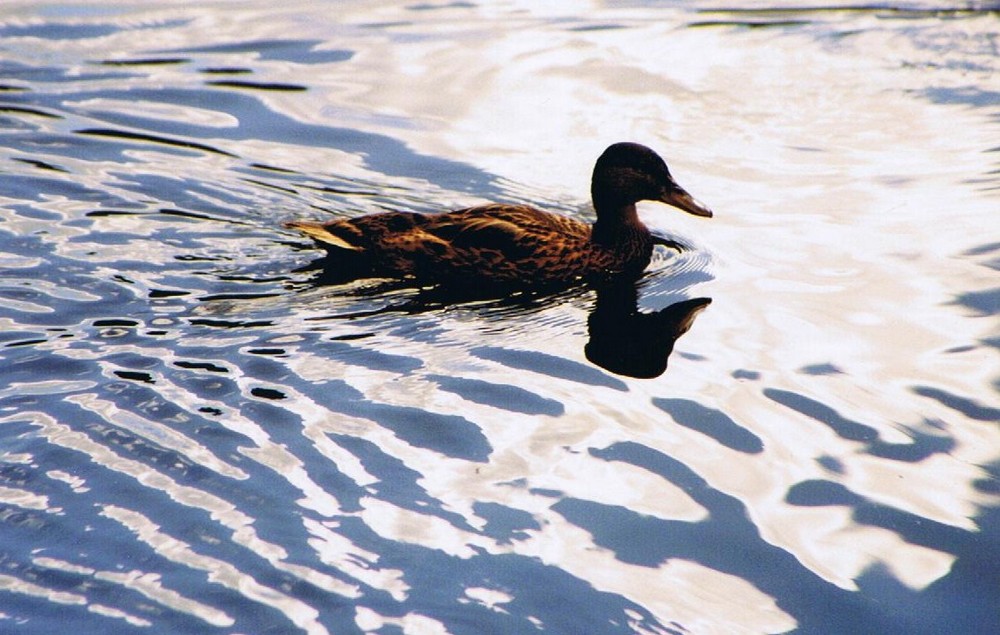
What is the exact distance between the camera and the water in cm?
516

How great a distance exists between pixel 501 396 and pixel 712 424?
101cm

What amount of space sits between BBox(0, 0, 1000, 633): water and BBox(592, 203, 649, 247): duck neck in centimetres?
34

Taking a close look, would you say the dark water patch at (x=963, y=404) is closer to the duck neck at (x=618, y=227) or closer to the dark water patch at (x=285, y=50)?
the duck neck at (x=618, y=227)

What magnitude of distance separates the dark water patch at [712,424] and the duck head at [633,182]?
260cm

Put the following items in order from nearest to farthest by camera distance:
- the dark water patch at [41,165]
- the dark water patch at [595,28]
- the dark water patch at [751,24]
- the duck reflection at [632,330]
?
the duck reflection at [632,330], the dark water patch at [41,165], the dark water patch at [751,24], the dark water patch at [595,28]

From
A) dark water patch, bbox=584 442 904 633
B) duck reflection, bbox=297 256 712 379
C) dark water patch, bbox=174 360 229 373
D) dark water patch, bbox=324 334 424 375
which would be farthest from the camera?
duck reflection, bbox=297 256 712 379

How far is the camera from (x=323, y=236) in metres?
8.50

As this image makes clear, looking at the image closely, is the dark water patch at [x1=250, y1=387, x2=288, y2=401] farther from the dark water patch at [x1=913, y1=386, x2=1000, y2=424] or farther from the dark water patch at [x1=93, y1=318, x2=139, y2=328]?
the dark water patch at [x1=913, y1=386, x2=1000, y2=424]

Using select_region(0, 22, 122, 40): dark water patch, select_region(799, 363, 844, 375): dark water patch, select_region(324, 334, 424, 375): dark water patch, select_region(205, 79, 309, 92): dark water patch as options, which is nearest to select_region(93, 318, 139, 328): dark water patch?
select_region(324, 334, 424, 375): dark water patch

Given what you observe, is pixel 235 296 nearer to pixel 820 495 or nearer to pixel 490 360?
pixel 490 360

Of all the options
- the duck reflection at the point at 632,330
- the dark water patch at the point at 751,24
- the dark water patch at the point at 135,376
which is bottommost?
the duck reflection at the point at 632,330

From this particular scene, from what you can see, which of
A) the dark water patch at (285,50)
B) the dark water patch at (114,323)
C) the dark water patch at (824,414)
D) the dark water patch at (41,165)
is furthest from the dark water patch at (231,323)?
the dark water patch at (285,50)

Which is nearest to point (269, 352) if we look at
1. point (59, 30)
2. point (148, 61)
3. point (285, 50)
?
point (148, 61)

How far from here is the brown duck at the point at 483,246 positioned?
28.0 feet
